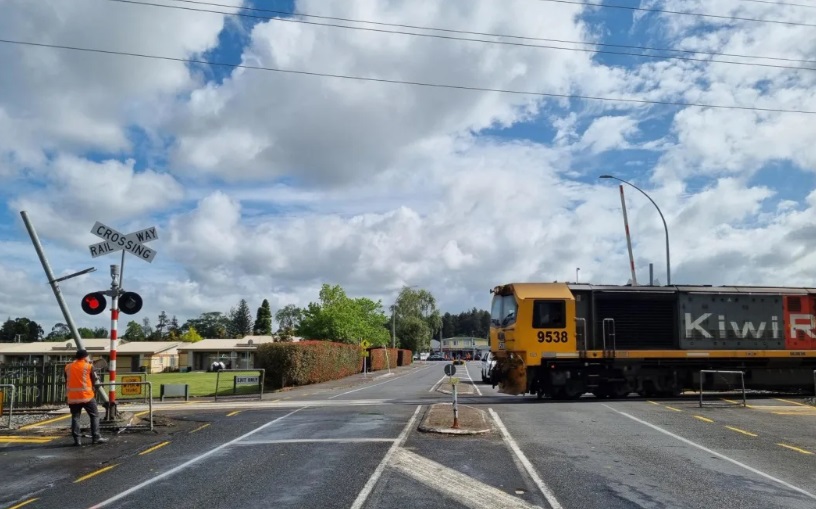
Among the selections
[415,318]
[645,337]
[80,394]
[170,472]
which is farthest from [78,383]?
[415,318]

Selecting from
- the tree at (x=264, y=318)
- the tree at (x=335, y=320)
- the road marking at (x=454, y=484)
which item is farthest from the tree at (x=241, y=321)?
the road marking at (x=454, y=484)

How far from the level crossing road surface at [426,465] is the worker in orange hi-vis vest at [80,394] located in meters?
0.37

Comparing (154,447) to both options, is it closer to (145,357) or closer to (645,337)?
(645,337)

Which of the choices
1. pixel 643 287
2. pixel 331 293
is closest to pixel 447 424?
pixel 643 287

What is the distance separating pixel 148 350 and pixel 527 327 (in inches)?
2599

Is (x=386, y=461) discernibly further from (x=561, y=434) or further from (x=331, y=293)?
(x=331, y=293)

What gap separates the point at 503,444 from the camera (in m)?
12.0

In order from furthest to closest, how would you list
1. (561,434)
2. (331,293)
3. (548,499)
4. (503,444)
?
(331,293)
(561,434)
(503,444)
(548,499)

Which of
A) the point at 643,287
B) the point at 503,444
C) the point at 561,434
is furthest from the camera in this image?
the point at 643,287

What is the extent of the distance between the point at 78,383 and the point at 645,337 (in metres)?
17.2

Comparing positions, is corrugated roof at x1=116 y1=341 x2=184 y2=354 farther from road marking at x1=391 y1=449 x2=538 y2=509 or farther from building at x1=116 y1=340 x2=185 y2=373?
road marking at x1=391 y1=449 x2=538 y2=509

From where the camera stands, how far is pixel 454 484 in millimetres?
8680

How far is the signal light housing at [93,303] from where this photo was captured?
14.0 meters

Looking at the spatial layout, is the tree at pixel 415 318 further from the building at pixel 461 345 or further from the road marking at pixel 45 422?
the road marking at pixel 45 422
